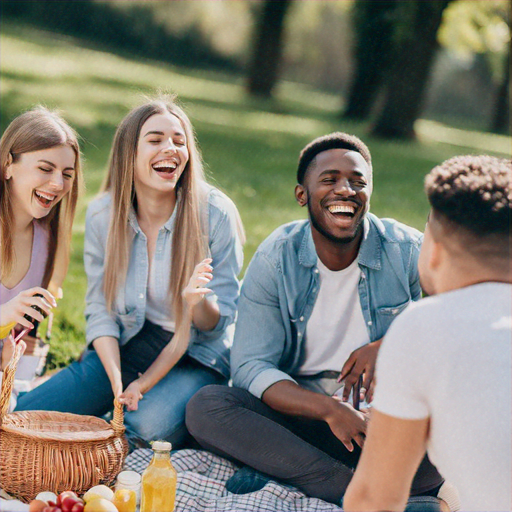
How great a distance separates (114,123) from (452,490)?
10.1 metres

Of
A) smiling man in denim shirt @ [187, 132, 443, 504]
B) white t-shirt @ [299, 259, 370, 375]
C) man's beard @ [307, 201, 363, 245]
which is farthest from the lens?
white t-shirt @ [299, 259, 370, 375]

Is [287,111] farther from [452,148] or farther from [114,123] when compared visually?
[114,123]

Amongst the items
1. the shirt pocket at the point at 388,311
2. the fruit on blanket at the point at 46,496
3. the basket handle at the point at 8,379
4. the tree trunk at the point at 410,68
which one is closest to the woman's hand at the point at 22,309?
the basket handle at the point at 8,379

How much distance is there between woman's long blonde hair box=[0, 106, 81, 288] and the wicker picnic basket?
804 millimetres

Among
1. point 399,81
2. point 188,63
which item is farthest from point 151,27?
point 399,81

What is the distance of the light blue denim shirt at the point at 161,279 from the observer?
3980 mm

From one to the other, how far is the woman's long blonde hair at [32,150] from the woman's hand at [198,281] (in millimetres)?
873

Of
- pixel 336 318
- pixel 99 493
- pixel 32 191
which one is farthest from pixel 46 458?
pixel 336 318

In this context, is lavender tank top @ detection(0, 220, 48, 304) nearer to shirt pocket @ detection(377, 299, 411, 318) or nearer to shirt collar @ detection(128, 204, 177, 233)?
shirt collar @ detection(128, 204, 177, 233)

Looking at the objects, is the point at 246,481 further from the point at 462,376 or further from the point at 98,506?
the point at 462,376

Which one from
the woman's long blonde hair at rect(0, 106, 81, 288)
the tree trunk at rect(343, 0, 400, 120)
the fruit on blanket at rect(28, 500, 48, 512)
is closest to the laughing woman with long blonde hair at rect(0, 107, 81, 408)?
the woman's long blonde hair at rect(0, 106, 81, 288)

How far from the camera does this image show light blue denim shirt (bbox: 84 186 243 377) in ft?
13.1

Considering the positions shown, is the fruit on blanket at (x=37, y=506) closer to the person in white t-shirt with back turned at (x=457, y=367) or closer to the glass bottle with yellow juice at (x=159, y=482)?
the glass bottle with yellow juice at (x=159, y=482)

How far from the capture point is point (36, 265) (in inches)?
154
